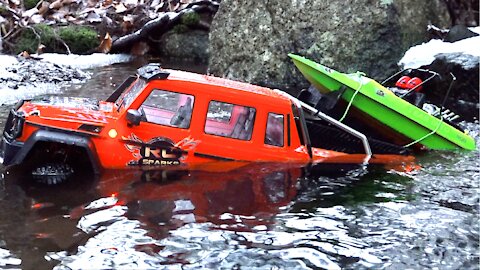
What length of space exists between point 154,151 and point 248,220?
1828 millimetres

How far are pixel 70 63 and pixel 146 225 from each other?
42.6 ft

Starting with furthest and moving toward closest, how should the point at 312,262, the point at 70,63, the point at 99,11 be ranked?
the point at 99,11 → the point at 70,63 → the point at 312,262

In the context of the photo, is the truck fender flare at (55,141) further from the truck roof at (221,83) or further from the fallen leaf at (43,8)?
the fallen leaf at (43,8)

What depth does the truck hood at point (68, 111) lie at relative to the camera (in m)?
7.72

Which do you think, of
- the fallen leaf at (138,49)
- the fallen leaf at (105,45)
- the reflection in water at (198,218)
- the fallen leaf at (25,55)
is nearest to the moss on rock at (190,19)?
the fallen leaf at (138,49)

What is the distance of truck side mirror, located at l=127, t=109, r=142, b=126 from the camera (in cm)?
781

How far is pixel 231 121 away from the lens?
8.50 meters

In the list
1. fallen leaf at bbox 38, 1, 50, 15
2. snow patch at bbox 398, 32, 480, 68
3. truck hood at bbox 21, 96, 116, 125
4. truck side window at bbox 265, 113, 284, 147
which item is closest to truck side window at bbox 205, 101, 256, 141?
truck side window at bbox 265, 113, 284, 147

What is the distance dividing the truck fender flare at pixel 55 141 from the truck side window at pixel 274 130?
243 centimetres

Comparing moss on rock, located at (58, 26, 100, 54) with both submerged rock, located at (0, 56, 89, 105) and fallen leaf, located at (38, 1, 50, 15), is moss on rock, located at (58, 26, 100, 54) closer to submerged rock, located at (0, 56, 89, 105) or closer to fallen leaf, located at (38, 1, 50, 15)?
fallen leaf, located at (38, 1, 50, 15)

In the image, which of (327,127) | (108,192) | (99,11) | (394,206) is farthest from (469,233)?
(99,11)

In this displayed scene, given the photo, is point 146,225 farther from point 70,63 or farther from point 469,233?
point 70,63

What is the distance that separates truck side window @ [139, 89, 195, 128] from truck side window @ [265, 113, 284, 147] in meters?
1.15

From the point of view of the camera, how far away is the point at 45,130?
7574 millimetres
